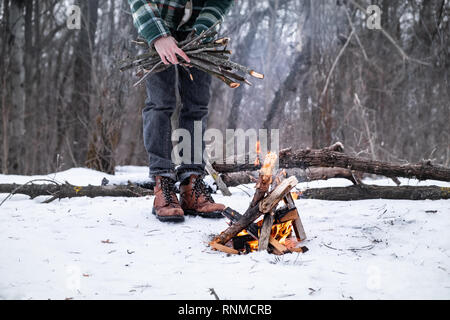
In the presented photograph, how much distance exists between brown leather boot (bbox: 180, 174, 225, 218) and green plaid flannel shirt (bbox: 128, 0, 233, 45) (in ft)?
2.98

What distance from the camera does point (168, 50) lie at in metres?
2.06

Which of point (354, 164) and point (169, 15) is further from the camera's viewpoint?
point (354, 164)

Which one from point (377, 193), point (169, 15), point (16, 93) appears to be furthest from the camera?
point (16, 93)

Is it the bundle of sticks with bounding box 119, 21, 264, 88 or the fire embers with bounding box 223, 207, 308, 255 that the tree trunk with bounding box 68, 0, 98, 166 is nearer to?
the bundle of sticks with bounding box 119, 21, 264, 88

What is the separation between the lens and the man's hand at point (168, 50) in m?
2.05

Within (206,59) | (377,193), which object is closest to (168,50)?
(206,59)

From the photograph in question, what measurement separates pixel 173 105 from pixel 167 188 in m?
0.54

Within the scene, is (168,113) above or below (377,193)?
above

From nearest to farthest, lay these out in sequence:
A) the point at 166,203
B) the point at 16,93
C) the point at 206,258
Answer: the point at 206,258 → the point at 166,203 → the point at 16,93

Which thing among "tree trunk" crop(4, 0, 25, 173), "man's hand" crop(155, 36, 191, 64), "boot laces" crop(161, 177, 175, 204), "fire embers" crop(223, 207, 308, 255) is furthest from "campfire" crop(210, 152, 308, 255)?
"tree trunk" crop(4, 0, 25, 173)

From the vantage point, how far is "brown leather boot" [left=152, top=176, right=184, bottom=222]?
6.99 feet

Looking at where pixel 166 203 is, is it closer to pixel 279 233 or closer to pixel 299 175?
pixel 279 233

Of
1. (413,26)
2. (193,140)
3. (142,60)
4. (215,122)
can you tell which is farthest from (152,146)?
(215,122)
